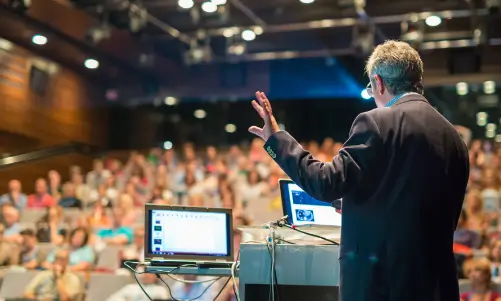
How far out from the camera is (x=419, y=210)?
58.7 inches

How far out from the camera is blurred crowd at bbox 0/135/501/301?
4.38 meters

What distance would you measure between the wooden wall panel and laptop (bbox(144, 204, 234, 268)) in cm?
608

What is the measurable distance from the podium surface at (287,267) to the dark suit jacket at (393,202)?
1.40 ft

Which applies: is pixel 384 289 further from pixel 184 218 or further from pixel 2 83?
pixel 2 83

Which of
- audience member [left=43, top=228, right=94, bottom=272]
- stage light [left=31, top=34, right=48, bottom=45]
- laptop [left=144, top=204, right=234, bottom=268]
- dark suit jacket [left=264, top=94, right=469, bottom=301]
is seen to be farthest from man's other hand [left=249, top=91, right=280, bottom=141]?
stage light [left=31, top=34, right=48, bottom=45]

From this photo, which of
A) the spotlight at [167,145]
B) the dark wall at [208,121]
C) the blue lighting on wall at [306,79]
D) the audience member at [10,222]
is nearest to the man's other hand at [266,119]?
the audience member at [10,222]

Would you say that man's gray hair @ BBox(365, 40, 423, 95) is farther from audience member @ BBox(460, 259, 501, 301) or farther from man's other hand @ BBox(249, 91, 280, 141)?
audience member @ BBox(460, 259, 501, 301)

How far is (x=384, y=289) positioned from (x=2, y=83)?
728 centimetres

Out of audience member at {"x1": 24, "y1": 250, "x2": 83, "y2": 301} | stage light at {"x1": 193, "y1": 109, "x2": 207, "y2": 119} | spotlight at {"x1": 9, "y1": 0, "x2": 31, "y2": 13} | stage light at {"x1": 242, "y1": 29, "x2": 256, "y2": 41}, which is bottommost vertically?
audience member at {"x1": 24, "y1": 250, "x2": 83, "y2": 301}

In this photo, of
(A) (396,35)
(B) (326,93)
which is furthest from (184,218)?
(B) (326,93)

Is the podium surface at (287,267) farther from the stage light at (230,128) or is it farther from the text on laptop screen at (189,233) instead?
the stage light at (230,128)

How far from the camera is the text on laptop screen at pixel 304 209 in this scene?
2.25 m

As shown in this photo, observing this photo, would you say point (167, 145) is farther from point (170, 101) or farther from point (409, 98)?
point (409, 98)

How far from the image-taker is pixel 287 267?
1.97m
